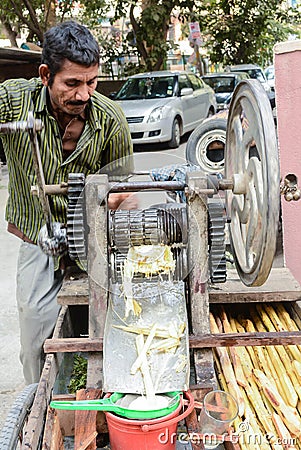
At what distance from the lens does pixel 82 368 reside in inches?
102

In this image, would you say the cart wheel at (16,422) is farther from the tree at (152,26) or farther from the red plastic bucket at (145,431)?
the tree at (152,26)

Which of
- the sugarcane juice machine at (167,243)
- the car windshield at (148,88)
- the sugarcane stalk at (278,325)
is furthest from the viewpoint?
the car windshield at (148,88)

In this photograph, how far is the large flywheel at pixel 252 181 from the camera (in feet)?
6.23

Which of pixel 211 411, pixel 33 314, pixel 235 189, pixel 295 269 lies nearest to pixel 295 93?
pixel 295 269

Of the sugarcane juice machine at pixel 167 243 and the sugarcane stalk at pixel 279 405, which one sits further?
the sugarcane juice machine at pixel 167 243

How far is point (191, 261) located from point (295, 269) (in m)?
2.07

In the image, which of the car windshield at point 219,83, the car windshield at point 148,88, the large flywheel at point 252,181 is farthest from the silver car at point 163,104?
the large flywheel at point 252,181

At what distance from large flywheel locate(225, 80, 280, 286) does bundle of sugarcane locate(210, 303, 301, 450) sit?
1.20 feet

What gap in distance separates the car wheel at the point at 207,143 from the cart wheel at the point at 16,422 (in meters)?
4.34

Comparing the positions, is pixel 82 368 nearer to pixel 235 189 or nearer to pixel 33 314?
pixel 33 314

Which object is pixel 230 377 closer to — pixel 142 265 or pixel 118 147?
pixel 142 265

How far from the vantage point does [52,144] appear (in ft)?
8.20

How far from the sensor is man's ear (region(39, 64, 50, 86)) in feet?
7.73

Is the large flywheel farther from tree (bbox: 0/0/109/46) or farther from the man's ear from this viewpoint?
tree (bbox: 0/0/109/46)
